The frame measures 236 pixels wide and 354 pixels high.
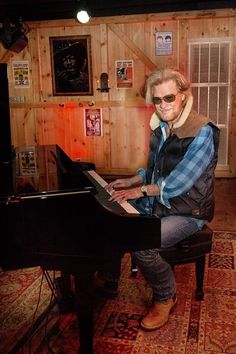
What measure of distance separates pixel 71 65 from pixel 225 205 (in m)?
3.19

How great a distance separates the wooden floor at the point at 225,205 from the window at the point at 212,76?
2.72 ft

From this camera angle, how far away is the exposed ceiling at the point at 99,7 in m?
5.51

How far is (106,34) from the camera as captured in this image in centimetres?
597

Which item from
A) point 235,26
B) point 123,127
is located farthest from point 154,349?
point 235,26

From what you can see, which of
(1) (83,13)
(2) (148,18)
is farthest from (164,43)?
(1) (83,13)

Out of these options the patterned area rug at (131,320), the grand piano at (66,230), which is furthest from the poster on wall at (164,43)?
the grand piano at (66,230)

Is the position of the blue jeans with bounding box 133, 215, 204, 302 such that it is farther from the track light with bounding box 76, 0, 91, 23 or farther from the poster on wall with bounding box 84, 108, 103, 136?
the poster on wall with bounding box 84, 108, 103, 136

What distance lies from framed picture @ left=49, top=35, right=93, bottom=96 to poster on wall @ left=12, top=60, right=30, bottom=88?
465 millimetres

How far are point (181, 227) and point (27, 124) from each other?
15.9 feet

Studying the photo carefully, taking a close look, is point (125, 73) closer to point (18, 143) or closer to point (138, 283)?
point (18, 143)

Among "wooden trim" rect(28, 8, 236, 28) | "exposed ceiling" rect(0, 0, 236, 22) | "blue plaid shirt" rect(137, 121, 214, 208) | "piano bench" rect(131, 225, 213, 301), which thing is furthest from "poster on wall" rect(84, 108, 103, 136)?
"blue plaid shirt" rect(137, 121, 214, 208)

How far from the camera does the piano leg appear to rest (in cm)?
169

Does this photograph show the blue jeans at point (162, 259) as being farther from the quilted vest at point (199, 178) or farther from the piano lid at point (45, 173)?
the piano lid at point (45, 173)

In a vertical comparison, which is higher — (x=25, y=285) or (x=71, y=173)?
(x=71, y=173)
